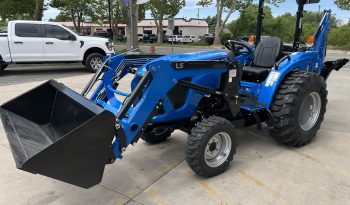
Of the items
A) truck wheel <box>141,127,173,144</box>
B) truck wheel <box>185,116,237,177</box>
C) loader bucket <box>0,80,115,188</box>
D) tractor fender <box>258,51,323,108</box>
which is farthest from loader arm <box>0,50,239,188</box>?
truck wheel <box>141,127,173,144</box>

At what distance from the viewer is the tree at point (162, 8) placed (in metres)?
43.1

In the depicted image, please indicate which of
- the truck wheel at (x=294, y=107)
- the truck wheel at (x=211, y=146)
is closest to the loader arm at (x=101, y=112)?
the truck wheel at (x=211, y=146)

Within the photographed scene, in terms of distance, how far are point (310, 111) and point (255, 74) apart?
953mm

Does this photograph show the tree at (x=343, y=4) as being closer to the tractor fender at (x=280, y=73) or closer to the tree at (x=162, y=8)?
the tree at (x=162, y=8)

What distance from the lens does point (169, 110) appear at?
3.85 metres

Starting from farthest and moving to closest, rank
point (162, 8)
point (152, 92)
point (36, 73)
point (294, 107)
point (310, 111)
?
point (162, 8)
point (36, 73)
point (310, 111)
point (294, 107)
point (152, 92)

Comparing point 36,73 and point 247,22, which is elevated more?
point 247,22

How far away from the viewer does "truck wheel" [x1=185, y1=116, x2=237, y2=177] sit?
11.8 feet

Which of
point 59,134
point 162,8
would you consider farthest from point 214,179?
point 162,8

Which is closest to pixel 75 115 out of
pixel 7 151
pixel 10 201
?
pixel 10 201

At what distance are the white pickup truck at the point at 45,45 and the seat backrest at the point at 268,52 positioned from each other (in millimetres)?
7927

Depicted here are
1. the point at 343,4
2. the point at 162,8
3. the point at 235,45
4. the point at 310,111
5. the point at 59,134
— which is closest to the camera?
the point at 59,134

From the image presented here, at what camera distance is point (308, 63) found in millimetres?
5176

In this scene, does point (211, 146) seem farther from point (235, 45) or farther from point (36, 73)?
point (36, 73)
